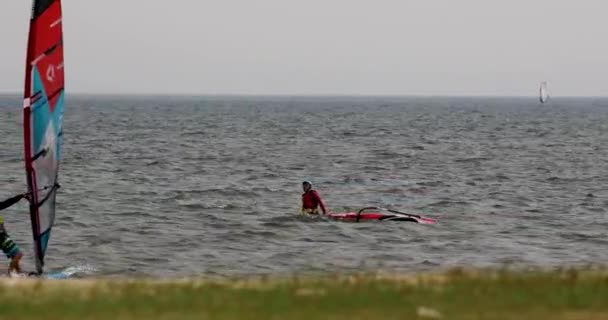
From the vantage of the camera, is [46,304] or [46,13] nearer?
[46,304]

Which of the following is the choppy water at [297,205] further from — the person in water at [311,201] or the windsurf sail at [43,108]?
the windsurf sail at [43,108]

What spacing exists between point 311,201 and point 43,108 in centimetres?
1772

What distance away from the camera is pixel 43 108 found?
1934 centimetres

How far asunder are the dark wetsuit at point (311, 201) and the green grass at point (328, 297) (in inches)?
865

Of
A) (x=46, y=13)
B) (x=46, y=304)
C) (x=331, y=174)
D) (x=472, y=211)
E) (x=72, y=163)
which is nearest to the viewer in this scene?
(x=46, y=304)

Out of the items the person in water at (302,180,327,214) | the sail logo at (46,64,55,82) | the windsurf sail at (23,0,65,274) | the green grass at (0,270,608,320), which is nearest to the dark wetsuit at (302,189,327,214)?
the person in water at (302,180,327,214)

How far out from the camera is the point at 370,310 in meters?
11.0

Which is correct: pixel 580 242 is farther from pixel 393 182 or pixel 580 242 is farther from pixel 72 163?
pixel 72 163

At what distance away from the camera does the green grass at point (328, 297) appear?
35.7 feet

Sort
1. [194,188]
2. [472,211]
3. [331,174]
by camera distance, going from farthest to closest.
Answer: [331,174] → [194,188] → [472,211]

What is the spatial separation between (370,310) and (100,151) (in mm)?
68149

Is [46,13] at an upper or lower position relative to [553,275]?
upper

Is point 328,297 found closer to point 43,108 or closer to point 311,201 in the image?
point 43,108

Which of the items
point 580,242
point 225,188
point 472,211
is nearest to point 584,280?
point 580,242
